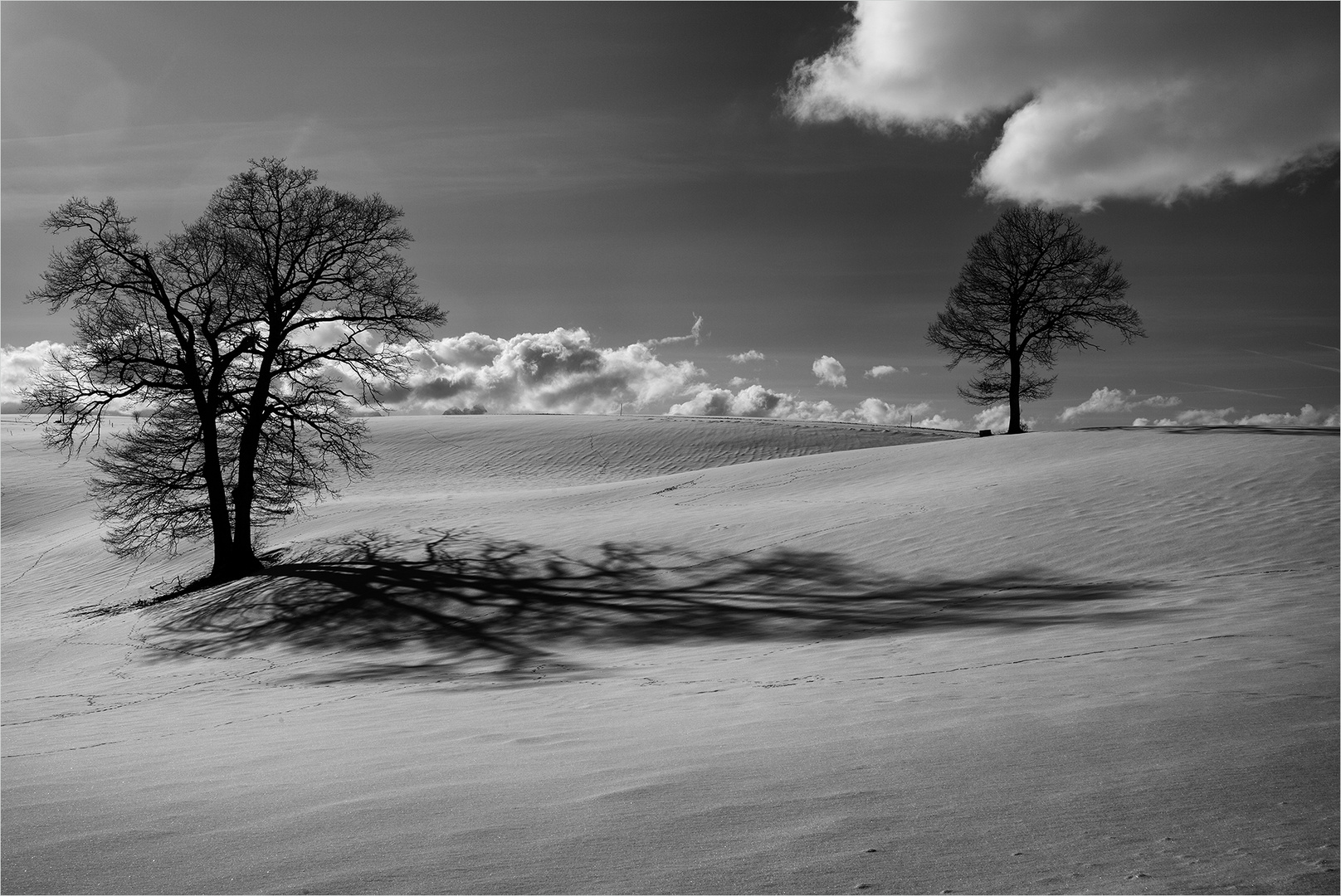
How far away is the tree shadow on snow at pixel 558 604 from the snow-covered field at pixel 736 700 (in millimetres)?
81

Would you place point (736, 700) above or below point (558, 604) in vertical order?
above

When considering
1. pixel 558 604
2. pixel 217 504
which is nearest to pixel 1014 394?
pixel 558 604

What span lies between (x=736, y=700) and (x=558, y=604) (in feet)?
20.8

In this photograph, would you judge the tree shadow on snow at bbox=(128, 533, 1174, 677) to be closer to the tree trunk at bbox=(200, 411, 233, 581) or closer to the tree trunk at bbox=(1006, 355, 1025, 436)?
the tree trunk at bbox=(200, 411, 233, 581)

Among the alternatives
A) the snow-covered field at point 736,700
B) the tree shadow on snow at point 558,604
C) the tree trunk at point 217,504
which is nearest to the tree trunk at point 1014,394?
the snow-covered field at point 736,700

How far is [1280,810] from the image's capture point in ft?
8.28

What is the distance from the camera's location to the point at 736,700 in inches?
202

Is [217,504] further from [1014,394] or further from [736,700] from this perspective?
[1014,394]

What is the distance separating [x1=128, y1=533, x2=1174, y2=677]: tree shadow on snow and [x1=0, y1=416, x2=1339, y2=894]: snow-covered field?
0.08m

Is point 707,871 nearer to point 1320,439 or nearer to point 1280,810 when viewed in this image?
point 1280,810

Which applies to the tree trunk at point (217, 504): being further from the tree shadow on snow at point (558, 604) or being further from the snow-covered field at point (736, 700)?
the tree shadow on snow at point (558, 604)

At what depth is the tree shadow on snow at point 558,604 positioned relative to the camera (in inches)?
346

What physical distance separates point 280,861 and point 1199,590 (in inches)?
373

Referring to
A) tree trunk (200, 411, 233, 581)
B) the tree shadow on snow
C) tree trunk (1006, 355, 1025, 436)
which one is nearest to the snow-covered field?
Result: the tree shadow on snow
